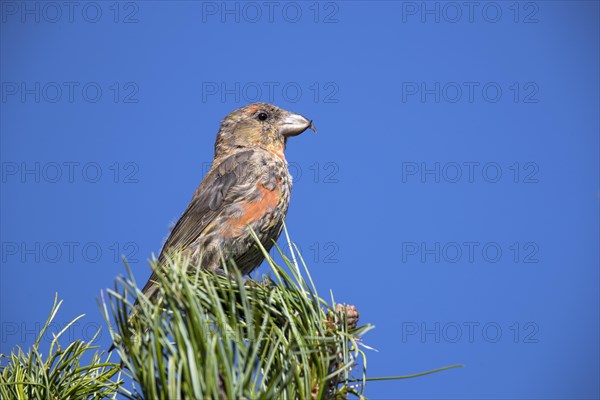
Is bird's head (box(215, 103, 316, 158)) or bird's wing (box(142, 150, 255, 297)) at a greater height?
bird's head (box(215, 103, 316, 158))

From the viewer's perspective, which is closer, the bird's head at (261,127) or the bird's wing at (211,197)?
the bird's wing at (211,197)

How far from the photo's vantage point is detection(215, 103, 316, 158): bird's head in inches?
219

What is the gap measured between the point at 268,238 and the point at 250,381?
3.01 meters

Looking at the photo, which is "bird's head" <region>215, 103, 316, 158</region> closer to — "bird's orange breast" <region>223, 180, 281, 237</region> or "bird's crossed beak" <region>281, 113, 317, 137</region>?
"bird's crossed beak" <region>281, 113, 317, 137</region>

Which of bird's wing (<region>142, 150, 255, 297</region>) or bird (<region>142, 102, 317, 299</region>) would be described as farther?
bird's wing (<region>142, 150, 255, 297</region>)

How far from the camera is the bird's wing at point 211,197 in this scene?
16.1ft

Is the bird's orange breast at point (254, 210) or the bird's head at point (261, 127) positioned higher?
the bird's head at point (261, 127)

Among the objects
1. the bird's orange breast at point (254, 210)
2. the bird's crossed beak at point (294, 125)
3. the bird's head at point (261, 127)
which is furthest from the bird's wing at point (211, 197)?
the bird's crossed beak at point (294, 125)

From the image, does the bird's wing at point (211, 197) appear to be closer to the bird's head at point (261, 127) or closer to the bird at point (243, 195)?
the bird at point (243, 195)

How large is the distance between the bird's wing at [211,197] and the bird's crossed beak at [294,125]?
1.40 feet

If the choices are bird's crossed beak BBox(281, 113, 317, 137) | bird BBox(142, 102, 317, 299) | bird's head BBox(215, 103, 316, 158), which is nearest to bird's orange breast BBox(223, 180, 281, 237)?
bird BBox(142, 102, 317, 299)

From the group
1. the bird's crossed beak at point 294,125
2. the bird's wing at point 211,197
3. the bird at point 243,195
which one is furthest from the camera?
the bird's crossed beak at point 294,125

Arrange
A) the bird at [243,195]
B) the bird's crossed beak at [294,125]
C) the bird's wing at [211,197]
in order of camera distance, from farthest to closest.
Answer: the bird's crossed beak at [294,125] < the bird's wing at [211,197] < the bird at [243,195]

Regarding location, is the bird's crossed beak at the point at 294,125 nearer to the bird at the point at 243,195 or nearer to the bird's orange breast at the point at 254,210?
the bird at the point at 243,195
